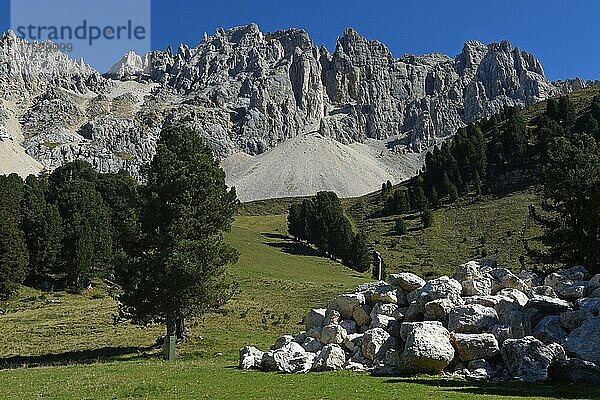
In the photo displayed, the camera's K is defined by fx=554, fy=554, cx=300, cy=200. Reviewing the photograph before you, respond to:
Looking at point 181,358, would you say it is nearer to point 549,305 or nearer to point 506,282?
point 506,282

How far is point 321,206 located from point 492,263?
320ft

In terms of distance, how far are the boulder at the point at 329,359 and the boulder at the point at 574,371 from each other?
8.98 meters

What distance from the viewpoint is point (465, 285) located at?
96.9 feet

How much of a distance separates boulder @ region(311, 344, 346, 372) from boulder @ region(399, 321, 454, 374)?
3.31m

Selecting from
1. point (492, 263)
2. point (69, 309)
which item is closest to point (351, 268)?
point (69, 309)

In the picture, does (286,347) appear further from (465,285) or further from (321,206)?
(321,206)

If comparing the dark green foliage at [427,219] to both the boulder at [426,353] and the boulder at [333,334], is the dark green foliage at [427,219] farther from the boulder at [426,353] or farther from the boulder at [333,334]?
the boulder at [426,353]

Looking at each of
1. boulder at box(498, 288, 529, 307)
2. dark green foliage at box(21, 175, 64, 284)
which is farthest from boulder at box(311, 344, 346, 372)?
dark green foliage at box(21, 175, 64, 284)

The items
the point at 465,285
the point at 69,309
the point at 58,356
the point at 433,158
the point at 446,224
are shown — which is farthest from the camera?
the point at 433,158

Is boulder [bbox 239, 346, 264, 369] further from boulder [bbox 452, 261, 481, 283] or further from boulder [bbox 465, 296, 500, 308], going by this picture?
boulder [bbox 452, 261, 481, 283]

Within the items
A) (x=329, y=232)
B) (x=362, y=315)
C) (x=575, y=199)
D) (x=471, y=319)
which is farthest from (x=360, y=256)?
(x=471, y=319)

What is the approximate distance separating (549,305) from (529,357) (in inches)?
209

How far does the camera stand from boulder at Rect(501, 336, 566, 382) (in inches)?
829

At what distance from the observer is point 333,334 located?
27.9m
